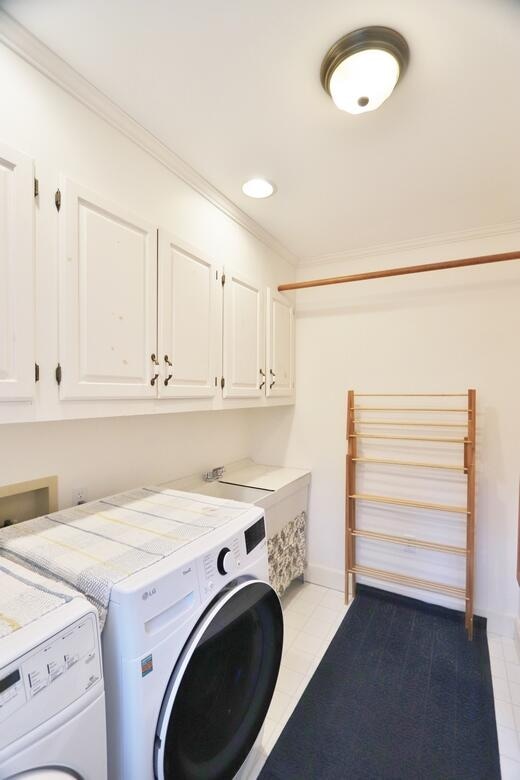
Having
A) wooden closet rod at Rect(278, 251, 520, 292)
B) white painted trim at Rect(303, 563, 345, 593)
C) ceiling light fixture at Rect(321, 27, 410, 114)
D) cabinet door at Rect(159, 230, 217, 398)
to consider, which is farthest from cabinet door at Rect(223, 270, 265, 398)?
white painted trim at Rect(303, 563, 345, 593)

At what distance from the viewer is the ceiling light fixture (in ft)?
3.58

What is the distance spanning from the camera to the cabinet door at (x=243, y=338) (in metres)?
2.02

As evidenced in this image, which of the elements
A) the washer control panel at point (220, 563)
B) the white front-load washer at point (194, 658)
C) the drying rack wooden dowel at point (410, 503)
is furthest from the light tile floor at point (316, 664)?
the washer control panel at point (220, 563)

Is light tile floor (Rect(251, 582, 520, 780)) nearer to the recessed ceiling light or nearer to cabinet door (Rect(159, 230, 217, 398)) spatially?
cabinet door (Rect(159, 230, 217, 398))

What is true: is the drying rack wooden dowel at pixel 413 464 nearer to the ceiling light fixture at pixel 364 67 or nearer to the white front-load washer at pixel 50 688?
the ceiling light fixture at pixel 364 67

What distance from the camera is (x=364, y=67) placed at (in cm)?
114

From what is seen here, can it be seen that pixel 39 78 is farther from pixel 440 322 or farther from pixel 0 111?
pixel 440 322

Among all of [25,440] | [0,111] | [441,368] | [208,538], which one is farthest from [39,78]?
[441,368]

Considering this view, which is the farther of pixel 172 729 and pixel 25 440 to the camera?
pixel 25 440

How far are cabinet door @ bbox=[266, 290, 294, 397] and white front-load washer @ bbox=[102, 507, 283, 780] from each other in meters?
1.27

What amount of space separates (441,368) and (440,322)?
0.98 ft

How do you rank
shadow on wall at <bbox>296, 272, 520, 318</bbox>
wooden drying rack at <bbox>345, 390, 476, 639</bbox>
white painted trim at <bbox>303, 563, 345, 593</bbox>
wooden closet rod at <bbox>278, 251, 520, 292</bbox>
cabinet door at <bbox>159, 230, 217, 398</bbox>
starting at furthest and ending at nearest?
1. white painted trim at <bbox>303, 563, 345, 593</bbox>
2. shadow on wall at <bbox>296, 272, 520, 318</bbox>
3. wooden drying rack at <bbox>345, 390, 476, 639</bbox>
4. wooden closet rod at <bbox>278, 251, 520, 292</bbox>
5. cabinet door at <bbox>159, 230, 217, 398</bbox>

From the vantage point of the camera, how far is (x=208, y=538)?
3.74 feet

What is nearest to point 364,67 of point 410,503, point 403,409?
point 403,409
